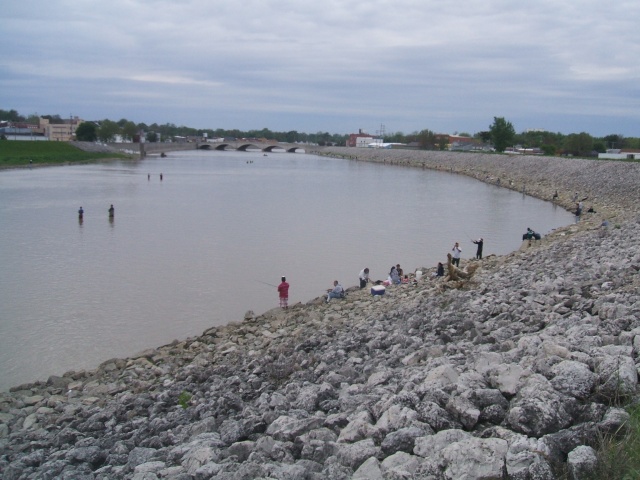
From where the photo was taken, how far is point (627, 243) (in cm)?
1720

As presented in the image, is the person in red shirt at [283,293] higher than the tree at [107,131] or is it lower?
lower

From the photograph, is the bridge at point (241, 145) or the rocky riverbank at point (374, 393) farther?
the bridge at point (241, 145)

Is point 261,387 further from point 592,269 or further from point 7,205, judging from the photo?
point 7,205

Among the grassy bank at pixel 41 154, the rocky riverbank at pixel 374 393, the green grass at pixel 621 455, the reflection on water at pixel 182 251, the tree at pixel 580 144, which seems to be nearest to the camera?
the green grass at pixel 621 455

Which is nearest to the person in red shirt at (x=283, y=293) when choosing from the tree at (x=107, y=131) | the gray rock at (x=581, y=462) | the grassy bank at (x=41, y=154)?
the gray rock at (x=581, y=462)

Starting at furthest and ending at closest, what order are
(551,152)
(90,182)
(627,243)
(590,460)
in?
1. (551,152)
2. (90,182)
3. (627,243)
4. (590,460)

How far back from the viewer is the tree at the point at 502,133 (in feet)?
351

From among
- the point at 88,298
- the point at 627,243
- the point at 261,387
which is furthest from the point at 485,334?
Answer: the point at 88,298

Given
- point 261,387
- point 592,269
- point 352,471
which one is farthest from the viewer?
point 592,269

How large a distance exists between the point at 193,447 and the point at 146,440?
117 centimetres

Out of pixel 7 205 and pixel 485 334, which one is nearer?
pixel 485 334

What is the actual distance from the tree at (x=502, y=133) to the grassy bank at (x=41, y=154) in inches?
2780

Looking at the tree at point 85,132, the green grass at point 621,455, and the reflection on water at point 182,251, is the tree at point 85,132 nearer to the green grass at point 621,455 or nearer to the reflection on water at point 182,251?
the reflection on water at point 182,251

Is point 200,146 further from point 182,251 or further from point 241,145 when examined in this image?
point 182,251
